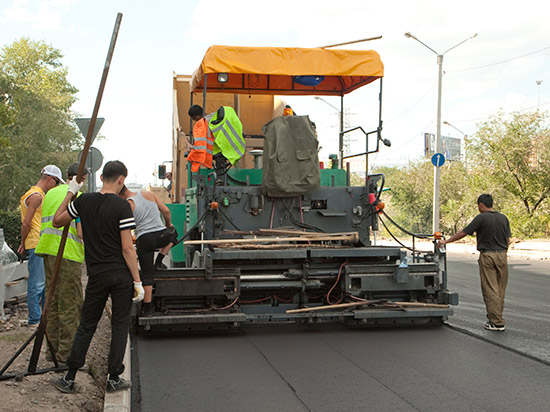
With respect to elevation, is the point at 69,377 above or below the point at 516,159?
below

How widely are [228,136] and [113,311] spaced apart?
3532mm

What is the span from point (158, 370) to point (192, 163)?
3.01 metres

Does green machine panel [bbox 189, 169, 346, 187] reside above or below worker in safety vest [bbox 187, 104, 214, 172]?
below

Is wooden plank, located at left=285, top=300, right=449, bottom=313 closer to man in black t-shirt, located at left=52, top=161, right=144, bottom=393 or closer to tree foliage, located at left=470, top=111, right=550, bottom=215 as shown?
man in black t-shirt, located at left=52, top=161, right=144, bottom=393

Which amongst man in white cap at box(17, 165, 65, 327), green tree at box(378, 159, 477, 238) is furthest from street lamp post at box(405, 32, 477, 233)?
man in white cap at box(17, 165, 65, 327)

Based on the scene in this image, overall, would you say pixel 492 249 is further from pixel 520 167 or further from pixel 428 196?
pixel 428 196

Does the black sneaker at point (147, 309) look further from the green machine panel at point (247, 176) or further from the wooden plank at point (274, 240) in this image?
the green machine panel at point (247, 176)

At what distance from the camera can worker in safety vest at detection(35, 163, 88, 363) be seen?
5.48 meters

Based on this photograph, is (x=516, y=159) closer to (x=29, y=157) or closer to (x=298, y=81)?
(x=298, y=81)

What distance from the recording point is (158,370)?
5.66 meters

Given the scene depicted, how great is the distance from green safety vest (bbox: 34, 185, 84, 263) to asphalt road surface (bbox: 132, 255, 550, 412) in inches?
46.6

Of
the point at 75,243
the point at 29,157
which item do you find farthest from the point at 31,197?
the point at 29,157

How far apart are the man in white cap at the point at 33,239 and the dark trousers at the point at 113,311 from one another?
7.88ft

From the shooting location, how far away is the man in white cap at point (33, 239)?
6945 mm
